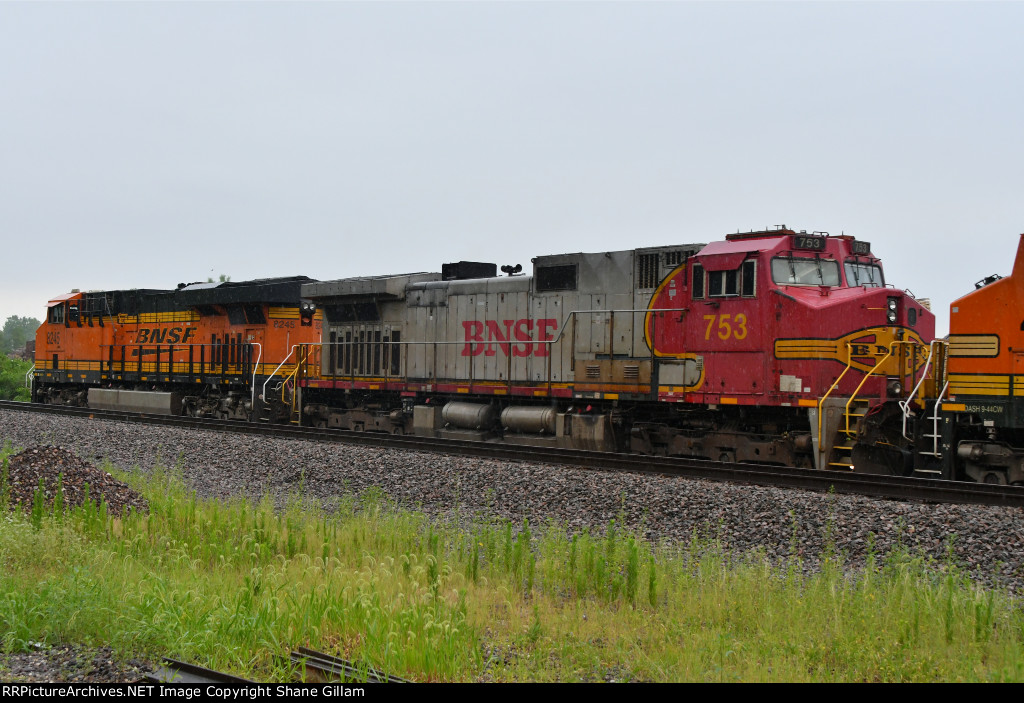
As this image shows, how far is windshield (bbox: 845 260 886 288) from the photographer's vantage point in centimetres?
1334

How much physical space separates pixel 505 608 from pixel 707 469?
5.78m

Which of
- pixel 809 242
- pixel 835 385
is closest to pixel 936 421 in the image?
pixel 835 385

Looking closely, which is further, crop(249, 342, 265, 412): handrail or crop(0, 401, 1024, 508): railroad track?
crop(249, 342, 265, 412): handrail

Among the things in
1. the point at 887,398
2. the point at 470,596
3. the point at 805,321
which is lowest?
the point at 470,596

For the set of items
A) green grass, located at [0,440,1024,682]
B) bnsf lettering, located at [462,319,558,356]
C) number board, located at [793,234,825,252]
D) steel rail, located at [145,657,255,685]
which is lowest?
steel rail, located at [145,657,255,685]

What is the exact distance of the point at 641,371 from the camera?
14.6 meters

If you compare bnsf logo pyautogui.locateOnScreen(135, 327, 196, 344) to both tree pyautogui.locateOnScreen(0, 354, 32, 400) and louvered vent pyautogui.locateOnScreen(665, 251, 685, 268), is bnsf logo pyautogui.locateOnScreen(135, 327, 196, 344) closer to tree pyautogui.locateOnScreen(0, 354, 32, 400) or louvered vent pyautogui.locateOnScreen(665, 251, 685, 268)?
louvered vent pyautogui.locateOnScreen(665, 251, 685, 268)

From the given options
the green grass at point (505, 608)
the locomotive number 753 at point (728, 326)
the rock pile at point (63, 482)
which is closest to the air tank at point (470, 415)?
the locomotive number 753 at point (728, 326)

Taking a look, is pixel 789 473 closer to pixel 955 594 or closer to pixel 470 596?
pixel 955 594

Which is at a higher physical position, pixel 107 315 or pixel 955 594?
pixel 107 315

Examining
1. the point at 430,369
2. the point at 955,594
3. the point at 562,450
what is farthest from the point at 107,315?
the point at 955,594

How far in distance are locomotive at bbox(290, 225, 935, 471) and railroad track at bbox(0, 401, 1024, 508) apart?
1.02 meters

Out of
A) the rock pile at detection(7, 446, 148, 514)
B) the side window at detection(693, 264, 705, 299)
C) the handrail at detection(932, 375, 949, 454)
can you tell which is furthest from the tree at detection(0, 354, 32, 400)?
the handrail at detection(932, 375, 949, 454)
